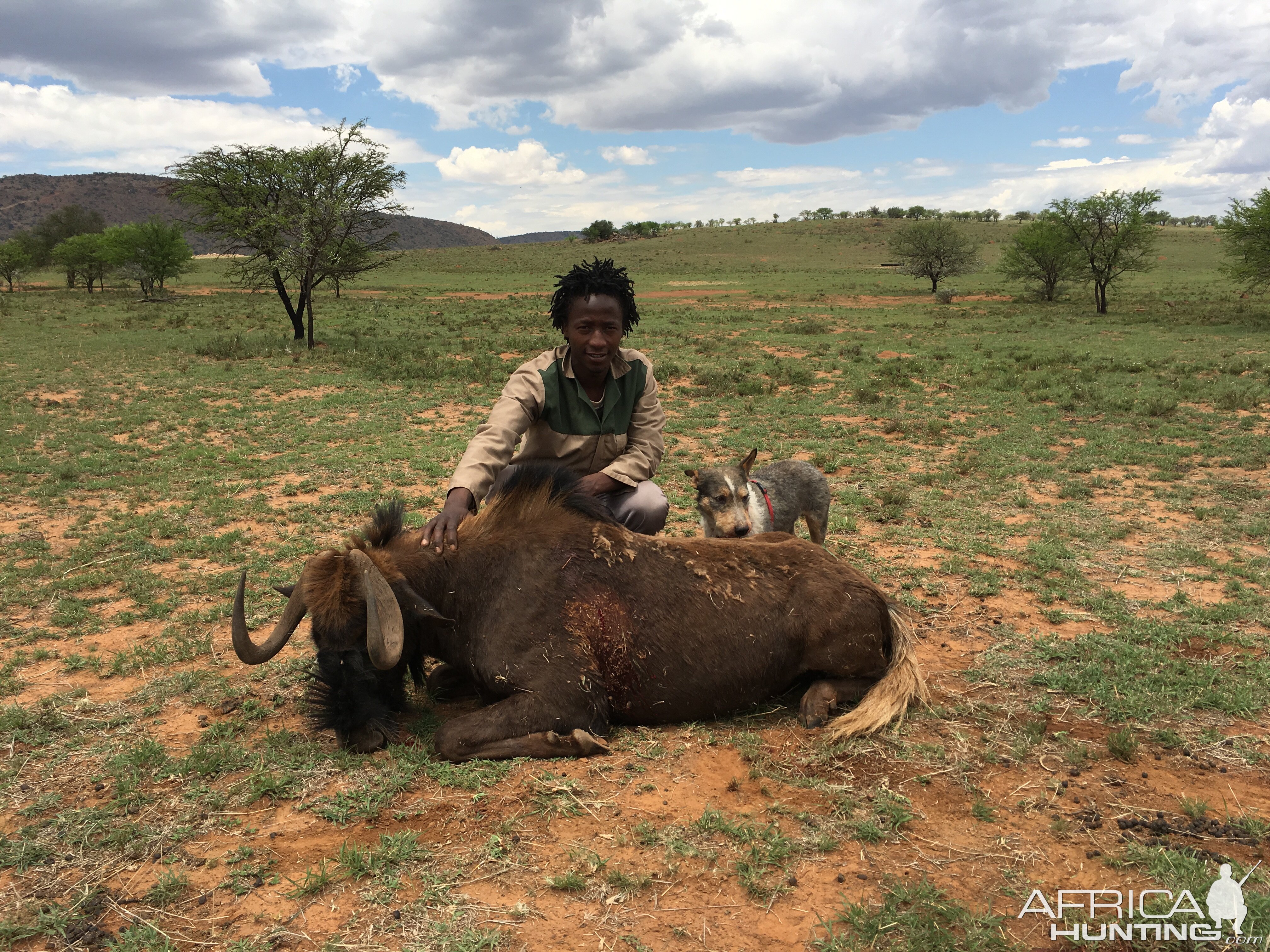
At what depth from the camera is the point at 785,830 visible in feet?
10.6

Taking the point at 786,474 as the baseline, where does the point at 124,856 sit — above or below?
below

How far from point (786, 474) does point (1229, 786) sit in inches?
157

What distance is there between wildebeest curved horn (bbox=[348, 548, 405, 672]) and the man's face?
198 cm

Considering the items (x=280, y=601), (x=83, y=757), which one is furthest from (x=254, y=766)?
(x=280, y=601)

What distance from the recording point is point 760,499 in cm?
634

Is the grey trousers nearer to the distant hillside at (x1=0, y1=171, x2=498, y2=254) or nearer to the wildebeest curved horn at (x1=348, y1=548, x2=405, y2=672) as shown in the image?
the wildebeest curved horn at (x1=348, y1=548, x2=405, y2=672)

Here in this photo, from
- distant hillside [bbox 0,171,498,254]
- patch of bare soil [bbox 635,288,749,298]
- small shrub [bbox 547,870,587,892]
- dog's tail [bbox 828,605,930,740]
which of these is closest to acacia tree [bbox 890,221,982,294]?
patch of bare soil [bbox 635,288,749,298]

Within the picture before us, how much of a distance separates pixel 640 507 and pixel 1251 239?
34227 millimetres

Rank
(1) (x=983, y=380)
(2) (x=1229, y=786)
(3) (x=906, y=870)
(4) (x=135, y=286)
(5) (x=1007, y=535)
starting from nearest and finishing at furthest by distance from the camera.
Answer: (3) (x=906, y=870) → (2) (x=1229, y=786) → (5) (x=1007, y=535) → (1) (x=983, y=380) → (4) (x=135, y=286)

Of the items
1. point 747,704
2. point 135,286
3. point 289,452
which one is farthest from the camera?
point 135,286

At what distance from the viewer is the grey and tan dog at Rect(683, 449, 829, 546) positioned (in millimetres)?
5863

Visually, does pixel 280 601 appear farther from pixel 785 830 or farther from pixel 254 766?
pixel 785 830

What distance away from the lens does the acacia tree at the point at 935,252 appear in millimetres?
46125

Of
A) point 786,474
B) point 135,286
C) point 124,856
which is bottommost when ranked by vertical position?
point 124,856
